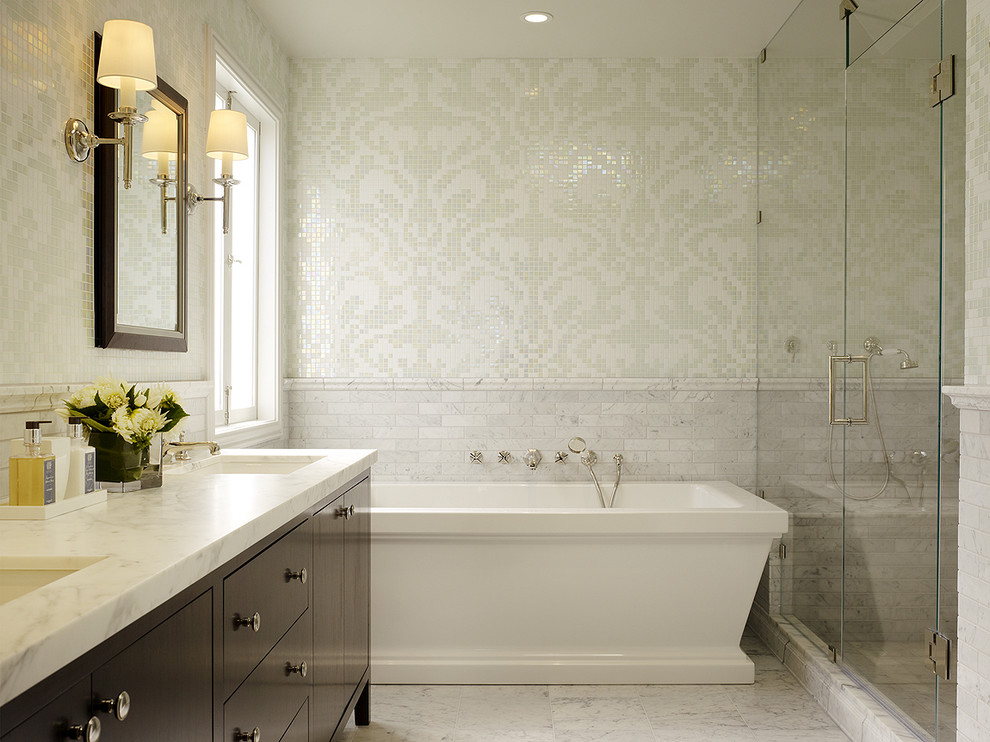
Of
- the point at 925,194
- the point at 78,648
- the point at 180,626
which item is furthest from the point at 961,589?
the point at 78,648

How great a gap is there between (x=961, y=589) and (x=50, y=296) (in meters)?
2.36

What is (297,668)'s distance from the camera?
183cm

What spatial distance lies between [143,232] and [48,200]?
446 millimetres

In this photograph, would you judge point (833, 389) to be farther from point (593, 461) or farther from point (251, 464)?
point (251, 464)

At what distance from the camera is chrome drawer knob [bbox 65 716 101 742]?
2.99ft

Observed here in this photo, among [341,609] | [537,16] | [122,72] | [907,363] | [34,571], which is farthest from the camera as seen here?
[537,16]

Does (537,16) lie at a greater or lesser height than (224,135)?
greater

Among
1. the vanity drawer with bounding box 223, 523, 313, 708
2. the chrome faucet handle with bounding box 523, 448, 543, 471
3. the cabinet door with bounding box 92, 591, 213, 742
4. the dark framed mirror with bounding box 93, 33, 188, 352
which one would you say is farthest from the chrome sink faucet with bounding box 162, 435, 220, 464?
the chrome faucet handle with bounding box 523, 448, 543, 471

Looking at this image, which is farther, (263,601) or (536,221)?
(536,221)

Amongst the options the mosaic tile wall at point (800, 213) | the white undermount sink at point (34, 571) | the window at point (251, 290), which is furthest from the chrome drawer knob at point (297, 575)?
the mosaic tile wall at point (800, 213)

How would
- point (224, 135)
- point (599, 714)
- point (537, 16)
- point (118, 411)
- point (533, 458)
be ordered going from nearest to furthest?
point (118, 411), point (224, 135), point (599, 714), point (537, 16), point (533, 458)

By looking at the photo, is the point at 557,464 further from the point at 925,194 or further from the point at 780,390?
the point at 925,194

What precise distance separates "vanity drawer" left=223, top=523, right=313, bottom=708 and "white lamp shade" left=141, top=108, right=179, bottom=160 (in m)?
1.26

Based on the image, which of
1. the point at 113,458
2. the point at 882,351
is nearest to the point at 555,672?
the point at 882,351
